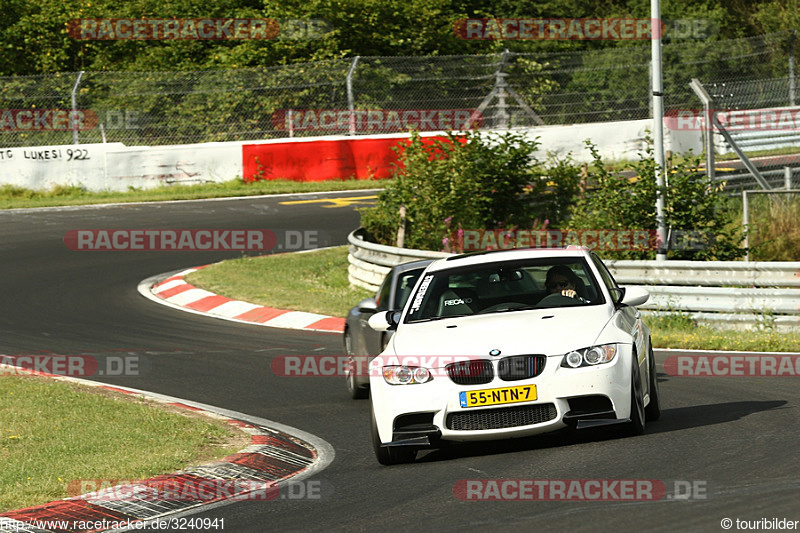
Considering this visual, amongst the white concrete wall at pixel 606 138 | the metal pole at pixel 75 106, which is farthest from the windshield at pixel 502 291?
the metal pole at pixel 75 106

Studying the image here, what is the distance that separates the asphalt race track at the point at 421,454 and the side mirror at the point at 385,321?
88 cm

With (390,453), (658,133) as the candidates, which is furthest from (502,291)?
(658,133)

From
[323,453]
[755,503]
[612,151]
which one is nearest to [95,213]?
[612,151]

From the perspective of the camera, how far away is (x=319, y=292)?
19.0 meters

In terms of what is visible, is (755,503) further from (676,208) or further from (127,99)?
(127,99)

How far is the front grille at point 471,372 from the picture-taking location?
7.96 m

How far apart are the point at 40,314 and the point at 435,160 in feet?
20.5

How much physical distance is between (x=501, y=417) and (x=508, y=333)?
568 millimetres

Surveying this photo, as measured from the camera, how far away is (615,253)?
54.3 ft

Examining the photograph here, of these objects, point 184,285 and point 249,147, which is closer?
point 184,285

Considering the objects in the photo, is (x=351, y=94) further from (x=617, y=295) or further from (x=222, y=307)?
(x=617, y=295)

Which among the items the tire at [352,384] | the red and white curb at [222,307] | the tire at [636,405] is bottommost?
the red and white curb at [222,307]

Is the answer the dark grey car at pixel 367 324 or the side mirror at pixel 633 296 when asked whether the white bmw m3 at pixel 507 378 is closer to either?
the side mirror at pixel 633 296

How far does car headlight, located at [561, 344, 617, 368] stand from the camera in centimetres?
794
